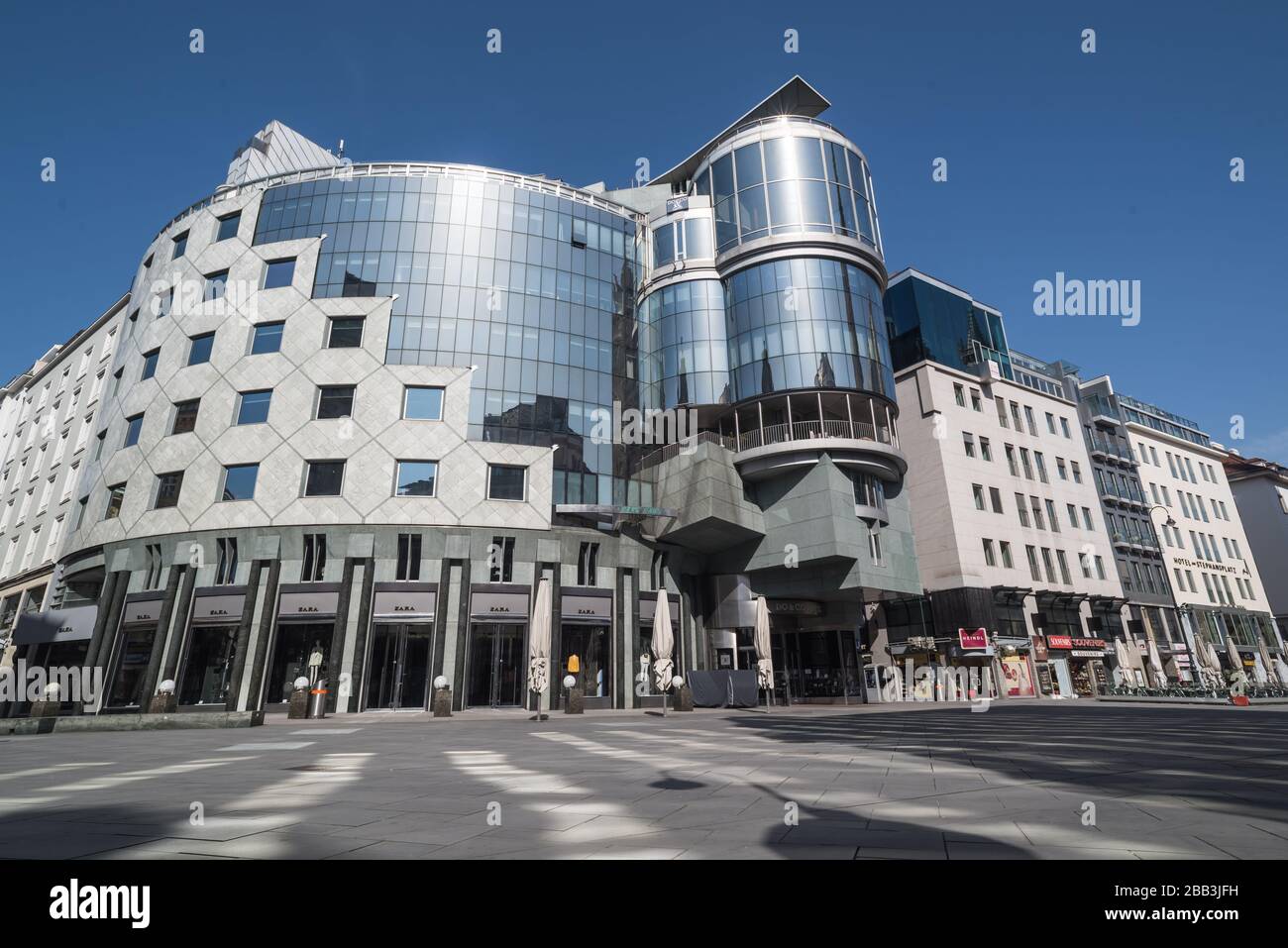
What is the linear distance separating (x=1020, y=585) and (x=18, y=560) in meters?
76.4

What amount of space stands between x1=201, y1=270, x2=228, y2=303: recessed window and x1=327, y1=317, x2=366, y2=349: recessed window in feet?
28.2

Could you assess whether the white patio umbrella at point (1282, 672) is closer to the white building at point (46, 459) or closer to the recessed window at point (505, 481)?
the recessed window at point (505, 481)

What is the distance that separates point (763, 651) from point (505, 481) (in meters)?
17.2

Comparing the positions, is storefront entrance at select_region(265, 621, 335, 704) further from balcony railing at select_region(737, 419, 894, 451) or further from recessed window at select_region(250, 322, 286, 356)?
balcony railing at select_region(737, 419, 894, 451)

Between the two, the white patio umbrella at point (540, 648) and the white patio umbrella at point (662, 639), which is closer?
the white patio umbrella at point (540, 648)

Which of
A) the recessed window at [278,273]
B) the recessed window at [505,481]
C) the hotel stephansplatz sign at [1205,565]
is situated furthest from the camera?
Answer: the hotel stephansplatz sign at [1205,565]

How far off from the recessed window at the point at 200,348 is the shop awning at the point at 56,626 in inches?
612

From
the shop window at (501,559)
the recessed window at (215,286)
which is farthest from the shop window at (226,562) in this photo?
the recessed window at (215,286)

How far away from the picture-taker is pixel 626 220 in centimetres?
4675

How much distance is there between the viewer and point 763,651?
92.3 ft

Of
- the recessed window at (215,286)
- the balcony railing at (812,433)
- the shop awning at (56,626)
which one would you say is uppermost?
the recessed window at (215,286)

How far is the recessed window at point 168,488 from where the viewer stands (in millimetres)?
34500

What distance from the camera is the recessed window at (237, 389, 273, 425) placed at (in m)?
35.2

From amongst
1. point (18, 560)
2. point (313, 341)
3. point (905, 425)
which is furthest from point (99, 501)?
point (905, 425)
